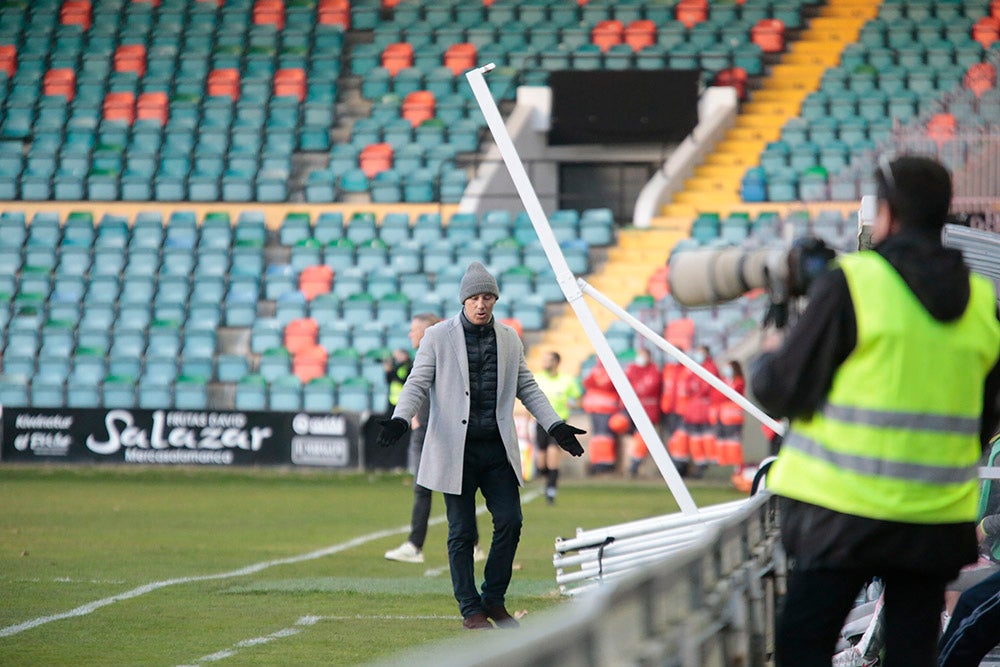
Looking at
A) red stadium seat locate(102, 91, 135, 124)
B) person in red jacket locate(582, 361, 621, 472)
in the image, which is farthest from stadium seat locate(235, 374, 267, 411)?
red stadium seat locate(102, 91, 135, 124)

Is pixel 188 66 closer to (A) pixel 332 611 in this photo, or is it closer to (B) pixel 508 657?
(A) pixel 332 611

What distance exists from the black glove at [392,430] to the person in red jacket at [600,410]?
45.4 ft

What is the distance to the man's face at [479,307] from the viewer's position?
8781mm

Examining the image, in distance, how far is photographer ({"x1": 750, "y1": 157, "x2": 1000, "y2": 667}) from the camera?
3900 mm

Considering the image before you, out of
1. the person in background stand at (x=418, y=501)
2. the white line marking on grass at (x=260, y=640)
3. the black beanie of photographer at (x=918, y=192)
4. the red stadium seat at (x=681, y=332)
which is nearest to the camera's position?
the black beanie of photographer at (x=918, y=192)

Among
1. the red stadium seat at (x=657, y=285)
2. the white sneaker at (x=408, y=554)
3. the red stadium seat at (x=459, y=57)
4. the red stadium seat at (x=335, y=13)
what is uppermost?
the red stadium seat at (x=335, y=13)

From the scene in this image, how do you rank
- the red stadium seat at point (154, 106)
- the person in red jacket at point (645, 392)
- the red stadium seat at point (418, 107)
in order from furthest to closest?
1. the red stadium seat at point (154, 106)
2. the red stadium seat at point (418, 107)
3. the person in red jacket at point (645, 392)

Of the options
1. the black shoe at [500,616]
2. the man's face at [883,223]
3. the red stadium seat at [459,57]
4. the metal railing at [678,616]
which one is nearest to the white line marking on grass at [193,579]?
the black shoe at [500,616]

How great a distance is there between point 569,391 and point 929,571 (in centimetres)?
1640

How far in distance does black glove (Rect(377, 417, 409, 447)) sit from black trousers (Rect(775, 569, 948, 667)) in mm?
4522

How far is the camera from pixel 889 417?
3.95 metres

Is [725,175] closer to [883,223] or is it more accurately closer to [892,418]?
[883,223]

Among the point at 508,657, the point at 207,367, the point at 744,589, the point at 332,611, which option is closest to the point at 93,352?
the point at 207,367

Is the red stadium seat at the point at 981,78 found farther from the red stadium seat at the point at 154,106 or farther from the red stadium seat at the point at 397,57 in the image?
the red stadium seat at the point at 154,106
